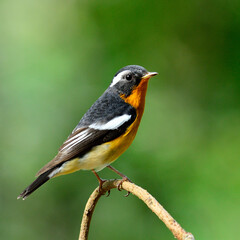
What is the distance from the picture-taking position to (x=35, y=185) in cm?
305

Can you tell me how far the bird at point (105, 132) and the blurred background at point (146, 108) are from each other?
0.77m

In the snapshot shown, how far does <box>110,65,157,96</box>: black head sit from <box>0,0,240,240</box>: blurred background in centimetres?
80

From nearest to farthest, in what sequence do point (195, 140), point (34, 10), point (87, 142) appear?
1. point (87, 142)
2. point (195, 140)
3. point (34, 10)

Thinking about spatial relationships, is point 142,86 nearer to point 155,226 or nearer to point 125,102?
point 125,102

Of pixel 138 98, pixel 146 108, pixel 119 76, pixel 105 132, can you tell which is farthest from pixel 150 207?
pixel 146 108

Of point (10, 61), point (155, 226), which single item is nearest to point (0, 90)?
point (10, 61)

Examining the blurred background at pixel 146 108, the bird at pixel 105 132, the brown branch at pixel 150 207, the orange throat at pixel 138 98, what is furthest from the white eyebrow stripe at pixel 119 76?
the brown branch at pixel 150 207

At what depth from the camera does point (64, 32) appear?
544 cm

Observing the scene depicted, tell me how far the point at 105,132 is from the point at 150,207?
4.39ft

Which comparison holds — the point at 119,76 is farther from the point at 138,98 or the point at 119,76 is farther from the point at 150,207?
the point at 150,207

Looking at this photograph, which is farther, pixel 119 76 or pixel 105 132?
pixel 119 76

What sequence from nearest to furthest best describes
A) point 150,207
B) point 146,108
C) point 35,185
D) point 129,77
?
point 150,207
point 35,185
point 129,77
point 146,108

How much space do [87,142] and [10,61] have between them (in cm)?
221

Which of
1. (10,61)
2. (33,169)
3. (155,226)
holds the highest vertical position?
(10,61)
